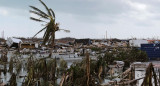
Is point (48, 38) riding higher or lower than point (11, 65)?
higher

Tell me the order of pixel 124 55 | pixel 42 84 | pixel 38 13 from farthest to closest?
1. pixel 124 55
2. pixel 42 84
3. pixel 38 13

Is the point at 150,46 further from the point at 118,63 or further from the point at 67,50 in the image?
the point at 67,50

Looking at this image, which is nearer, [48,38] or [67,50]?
→ [48,38]

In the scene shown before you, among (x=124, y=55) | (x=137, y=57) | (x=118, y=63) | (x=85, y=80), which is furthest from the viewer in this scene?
(x=124, y=55)

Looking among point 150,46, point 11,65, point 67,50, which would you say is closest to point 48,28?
point 11,65

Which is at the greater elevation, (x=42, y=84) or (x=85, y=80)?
(x=85, y=80)

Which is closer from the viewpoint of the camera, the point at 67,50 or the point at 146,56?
the point at 146,56

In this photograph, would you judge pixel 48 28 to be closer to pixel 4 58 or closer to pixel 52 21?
pixel 52 21

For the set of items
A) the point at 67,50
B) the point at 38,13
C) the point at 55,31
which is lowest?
the point at 67,50

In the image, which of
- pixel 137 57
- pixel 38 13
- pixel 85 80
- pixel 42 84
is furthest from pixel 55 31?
pixel 137 57
